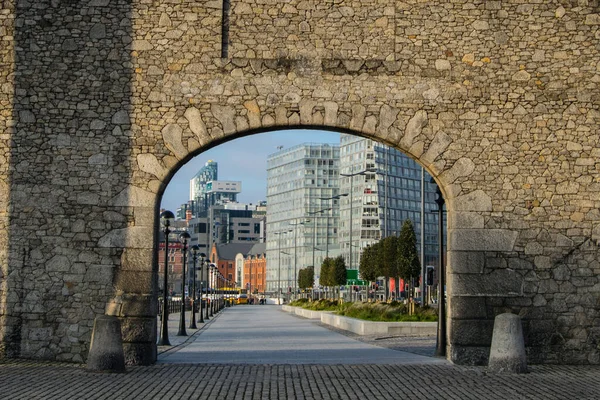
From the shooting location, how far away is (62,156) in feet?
→ 52.5

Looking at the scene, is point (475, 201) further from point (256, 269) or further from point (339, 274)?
point (256, 269)

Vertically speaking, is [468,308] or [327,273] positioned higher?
[327,273]

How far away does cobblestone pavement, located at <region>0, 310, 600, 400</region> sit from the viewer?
1164 centimetres

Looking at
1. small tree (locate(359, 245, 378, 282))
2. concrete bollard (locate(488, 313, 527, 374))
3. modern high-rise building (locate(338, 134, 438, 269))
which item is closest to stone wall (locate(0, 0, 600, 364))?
concrete bollard (locate(488, 313, 527, 374))

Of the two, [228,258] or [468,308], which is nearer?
[468,308]

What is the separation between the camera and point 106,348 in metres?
14.4

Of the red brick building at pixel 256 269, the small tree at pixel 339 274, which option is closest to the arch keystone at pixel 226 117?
the small tree at pixel 339 274

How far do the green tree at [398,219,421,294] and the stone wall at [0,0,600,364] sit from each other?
76.2ft

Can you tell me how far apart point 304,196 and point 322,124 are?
393 ft

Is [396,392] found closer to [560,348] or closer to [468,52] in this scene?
[560,348]

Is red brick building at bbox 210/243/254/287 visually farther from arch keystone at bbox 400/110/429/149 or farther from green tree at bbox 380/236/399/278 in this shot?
arch keystone at bbox 400/110/429/149

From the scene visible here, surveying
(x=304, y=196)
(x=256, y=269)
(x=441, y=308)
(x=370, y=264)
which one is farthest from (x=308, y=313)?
(x=256, y=269)

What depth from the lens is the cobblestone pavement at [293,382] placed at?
11641mm

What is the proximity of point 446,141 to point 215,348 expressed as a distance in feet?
25.0
